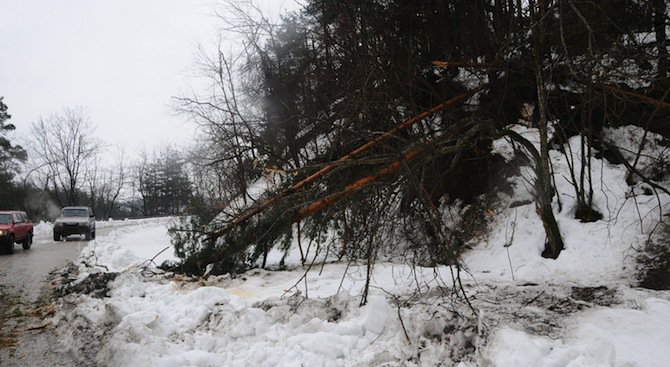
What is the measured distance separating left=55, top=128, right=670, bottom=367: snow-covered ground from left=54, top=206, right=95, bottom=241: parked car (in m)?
14.0

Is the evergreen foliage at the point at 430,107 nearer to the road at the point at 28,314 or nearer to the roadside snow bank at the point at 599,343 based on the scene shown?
the roadside snow bank at the point at 599,343

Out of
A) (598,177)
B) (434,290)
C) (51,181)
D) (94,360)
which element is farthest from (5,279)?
(51,181)

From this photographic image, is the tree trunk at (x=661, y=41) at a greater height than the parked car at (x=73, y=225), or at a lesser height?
greater

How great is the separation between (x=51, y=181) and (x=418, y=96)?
48.2 metres

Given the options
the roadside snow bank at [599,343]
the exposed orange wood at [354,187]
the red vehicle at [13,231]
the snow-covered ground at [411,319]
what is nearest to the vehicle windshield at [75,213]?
the red vehicle at [13,231]

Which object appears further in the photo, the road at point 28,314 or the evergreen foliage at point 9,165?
the evergreen foliage at point 9,165

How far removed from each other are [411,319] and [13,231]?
15.7 meters

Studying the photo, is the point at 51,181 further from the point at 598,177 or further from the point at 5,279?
the point at 598,177

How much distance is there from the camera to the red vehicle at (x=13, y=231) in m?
14.3

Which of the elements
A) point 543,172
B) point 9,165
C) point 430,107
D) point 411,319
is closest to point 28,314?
point 411,319

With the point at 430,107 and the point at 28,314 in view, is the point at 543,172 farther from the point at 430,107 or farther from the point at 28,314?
the point at 28,314

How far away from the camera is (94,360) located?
473 centimetres

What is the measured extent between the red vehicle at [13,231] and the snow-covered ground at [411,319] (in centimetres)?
961

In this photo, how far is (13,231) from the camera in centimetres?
1479
